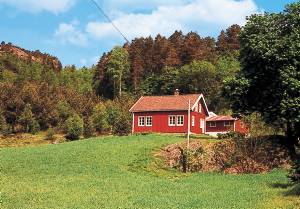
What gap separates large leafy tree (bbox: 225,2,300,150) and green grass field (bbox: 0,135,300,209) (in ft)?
22.6

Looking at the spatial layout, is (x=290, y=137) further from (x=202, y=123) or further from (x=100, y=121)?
(x=100, y=121)

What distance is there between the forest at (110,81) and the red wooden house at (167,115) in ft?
23.9

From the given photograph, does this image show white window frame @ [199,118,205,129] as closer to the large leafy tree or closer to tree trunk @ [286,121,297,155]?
the large leafy tree

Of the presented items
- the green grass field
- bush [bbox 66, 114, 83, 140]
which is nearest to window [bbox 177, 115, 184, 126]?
bush [bbox 66, 114, 83, 140]

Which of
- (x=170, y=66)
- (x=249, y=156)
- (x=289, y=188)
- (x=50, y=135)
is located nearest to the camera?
(x=289, y=188)

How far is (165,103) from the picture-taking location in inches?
2899

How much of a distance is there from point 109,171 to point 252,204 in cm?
1850

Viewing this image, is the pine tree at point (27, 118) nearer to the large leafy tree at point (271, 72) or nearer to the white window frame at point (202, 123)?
the white window frame at point (202, 123)

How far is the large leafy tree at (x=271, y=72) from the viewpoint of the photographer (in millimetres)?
41688

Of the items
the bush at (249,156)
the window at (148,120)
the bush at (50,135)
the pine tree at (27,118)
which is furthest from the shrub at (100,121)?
the bush at (249,156)

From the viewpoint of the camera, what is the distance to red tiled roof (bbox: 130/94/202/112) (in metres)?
71.7

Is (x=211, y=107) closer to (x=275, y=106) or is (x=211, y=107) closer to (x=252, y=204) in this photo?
(x=275, y=106)

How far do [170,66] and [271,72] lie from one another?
81.3 m

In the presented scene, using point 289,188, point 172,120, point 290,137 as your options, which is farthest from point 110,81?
point 289,188
